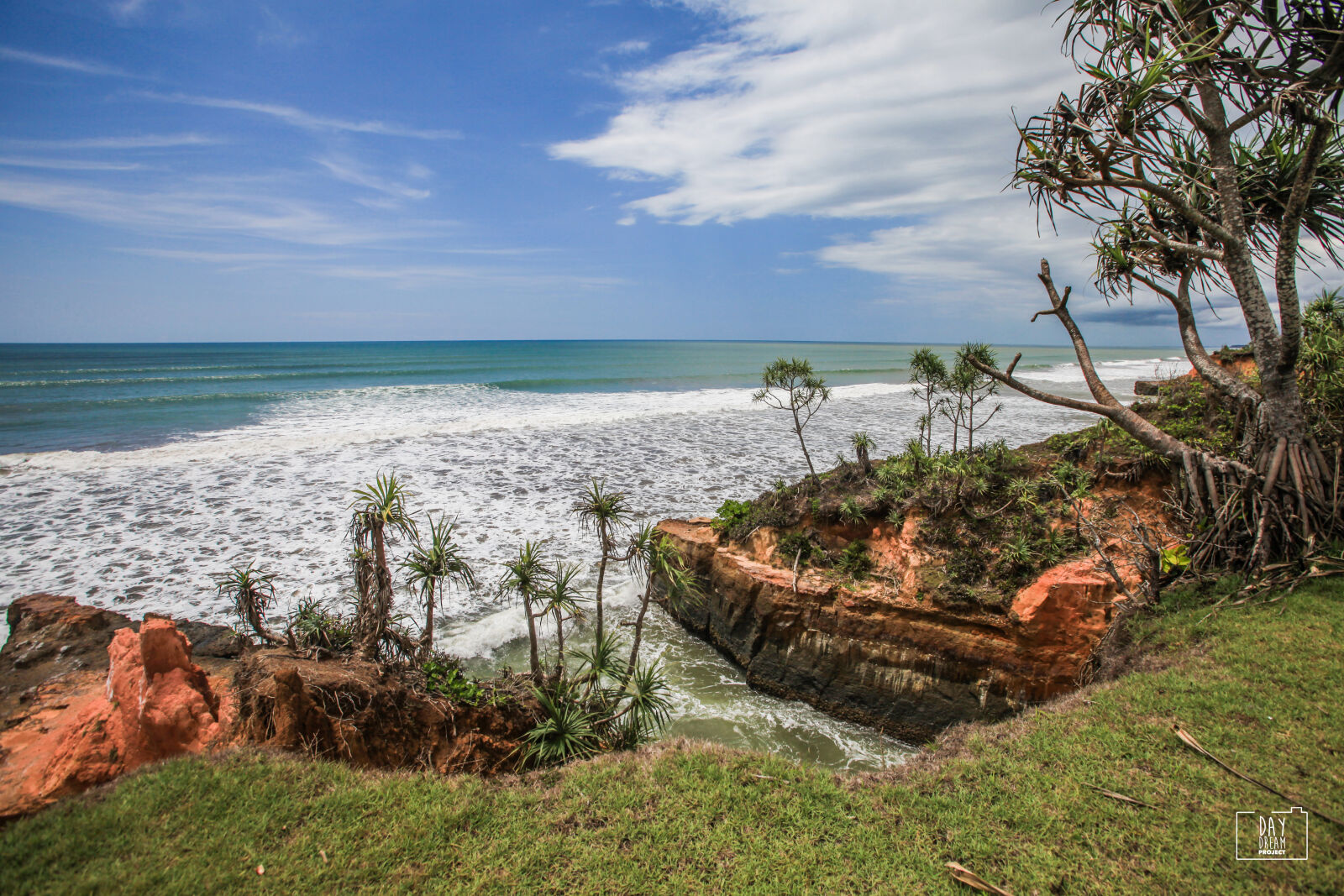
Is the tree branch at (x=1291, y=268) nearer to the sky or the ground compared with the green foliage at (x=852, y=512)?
nearer to the sky

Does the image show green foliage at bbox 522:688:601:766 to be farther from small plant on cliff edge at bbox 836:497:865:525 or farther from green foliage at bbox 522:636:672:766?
small plant on cliff edge at bbox 836:497:865:525

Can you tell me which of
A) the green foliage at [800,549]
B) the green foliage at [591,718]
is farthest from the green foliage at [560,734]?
the green foliage at [800,549]

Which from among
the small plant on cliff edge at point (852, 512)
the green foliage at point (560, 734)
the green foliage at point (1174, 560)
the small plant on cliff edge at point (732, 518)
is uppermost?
the small plant on cliff edge at point (852, 512)

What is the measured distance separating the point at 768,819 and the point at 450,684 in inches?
134

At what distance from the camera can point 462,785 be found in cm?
443

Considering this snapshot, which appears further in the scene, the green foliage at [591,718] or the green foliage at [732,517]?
the green foliage at [732,517]

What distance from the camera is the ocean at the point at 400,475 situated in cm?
891

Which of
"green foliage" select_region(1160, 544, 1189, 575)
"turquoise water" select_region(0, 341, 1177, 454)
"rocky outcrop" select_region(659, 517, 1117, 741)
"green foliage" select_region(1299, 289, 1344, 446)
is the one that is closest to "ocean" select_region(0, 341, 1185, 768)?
"turquoise water" select_region(0, 341, 1177, 454)

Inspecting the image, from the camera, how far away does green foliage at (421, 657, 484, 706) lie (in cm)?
575

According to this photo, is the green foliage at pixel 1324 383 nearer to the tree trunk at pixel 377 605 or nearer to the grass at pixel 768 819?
the grass at pixel 768 819

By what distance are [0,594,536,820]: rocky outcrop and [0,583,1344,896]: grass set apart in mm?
338

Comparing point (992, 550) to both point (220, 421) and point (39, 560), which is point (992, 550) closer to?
point (39, 560)

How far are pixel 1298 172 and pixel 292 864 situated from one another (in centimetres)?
1027

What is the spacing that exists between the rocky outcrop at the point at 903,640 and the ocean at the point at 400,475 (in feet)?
1.35
